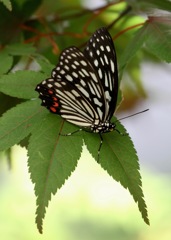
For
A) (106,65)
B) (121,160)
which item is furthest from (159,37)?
(121,160)

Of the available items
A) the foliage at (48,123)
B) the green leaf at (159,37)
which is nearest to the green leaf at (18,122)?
the foliage at (48,123)

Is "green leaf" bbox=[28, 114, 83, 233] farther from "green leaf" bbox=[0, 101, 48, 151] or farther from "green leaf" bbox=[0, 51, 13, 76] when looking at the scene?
Result: "green leaf" bbox=[0, 51, 13, 76]

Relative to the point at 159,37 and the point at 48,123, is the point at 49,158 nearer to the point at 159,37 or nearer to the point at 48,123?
the point at 48,123

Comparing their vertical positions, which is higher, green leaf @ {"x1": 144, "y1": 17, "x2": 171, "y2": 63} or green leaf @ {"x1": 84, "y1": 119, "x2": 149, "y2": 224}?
green leaf @ {"x1": 144, "y1": 17, "x2": 171, "y2": 63}

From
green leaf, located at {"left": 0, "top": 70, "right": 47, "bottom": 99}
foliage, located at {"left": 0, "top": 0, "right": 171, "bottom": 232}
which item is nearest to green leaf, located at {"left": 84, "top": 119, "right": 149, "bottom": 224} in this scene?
foliage, located at {"left": 0, "top": 0, "right": 171, "bottom": 232}

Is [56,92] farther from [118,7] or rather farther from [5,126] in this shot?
[118,7]
